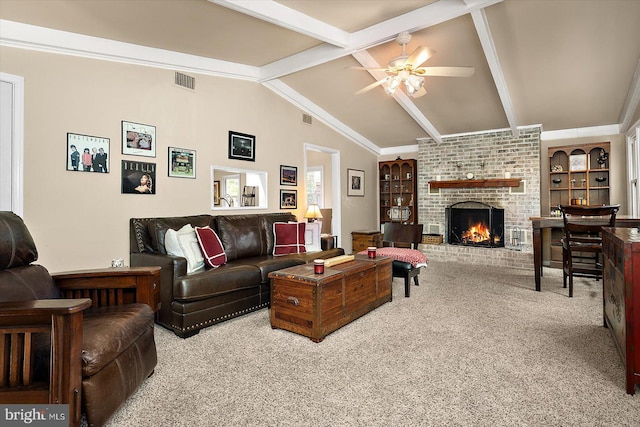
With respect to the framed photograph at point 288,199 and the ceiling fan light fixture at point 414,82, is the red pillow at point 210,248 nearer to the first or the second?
the framed photograph at point 288,199

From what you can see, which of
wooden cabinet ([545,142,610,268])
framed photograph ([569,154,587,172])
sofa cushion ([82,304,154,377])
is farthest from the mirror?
framed photograph ([569,154,587,172])

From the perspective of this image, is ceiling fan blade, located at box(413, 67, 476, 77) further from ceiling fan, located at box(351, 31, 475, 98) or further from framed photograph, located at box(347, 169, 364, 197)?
framed photograph, located at box(347, 169, 364, 197)

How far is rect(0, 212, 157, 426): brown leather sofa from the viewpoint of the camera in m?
1.40

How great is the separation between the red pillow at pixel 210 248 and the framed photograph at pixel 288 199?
194cm

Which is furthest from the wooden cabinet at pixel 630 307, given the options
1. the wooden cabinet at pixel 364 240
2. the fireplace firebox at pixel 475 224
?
the wooden cabinet at pixel 364 240

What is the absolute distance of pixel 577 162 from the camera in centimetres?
583

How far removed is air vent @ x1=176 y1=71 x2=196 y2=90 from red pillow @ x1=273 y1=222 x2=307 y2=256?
2.04 m

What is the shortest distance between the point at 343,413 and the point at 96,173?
10.8 feet

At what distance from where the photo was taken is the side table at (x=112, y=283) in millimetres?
2139

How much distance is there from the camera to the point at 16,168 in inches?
117

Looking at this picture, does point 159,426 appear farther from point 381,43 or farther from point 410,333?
point 381,43

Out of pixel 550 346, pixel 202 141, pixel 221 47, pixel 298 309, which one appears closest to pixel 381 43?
pixel 221 47

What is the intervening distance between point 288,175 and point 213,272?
9.12 ft

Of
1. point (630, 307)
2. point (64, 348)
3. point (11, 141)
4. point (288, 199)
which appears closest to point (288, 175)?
point (288, 199)
